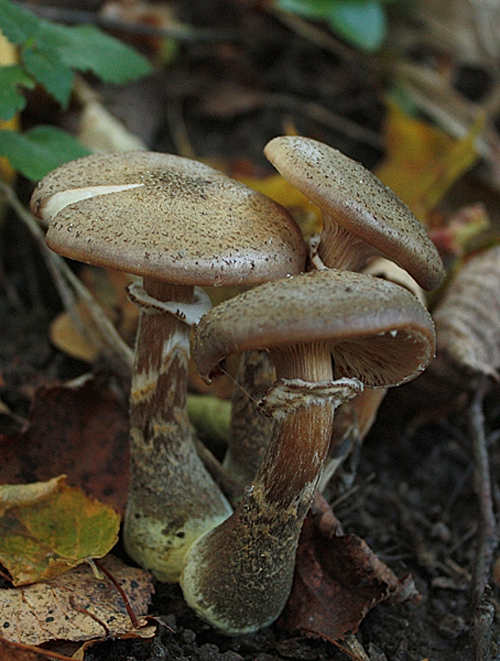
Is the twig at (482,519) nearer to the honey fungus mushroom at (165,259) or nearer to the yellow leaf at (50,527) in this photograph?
the honey fungus mushroom at (165,259)

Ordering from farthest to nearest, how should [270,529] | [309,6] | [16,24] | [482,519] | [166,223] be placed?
1. [309,6]
2. [16,24]
3. [482,519]
4. [270,529]
5. [166,223]

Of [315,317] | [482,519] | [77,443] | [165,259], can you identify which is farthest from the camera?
[77,443]

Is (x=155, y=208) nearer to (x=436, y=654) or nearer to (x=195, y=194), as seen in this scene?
(x=195, y=194)

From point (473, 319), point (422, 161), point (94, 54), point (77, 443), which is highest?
point (94, 54)

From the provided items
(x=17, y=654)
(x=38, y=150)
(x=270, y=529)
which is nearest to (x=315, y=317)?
(x=270, y=529)

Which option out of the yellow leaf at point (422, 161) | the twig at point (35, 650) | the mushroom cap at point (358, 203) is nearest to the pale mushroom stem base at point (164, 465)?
the twig at point (35, 650)

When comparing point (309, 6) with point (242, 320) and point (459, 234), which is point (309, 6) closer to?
point (459, 234)
